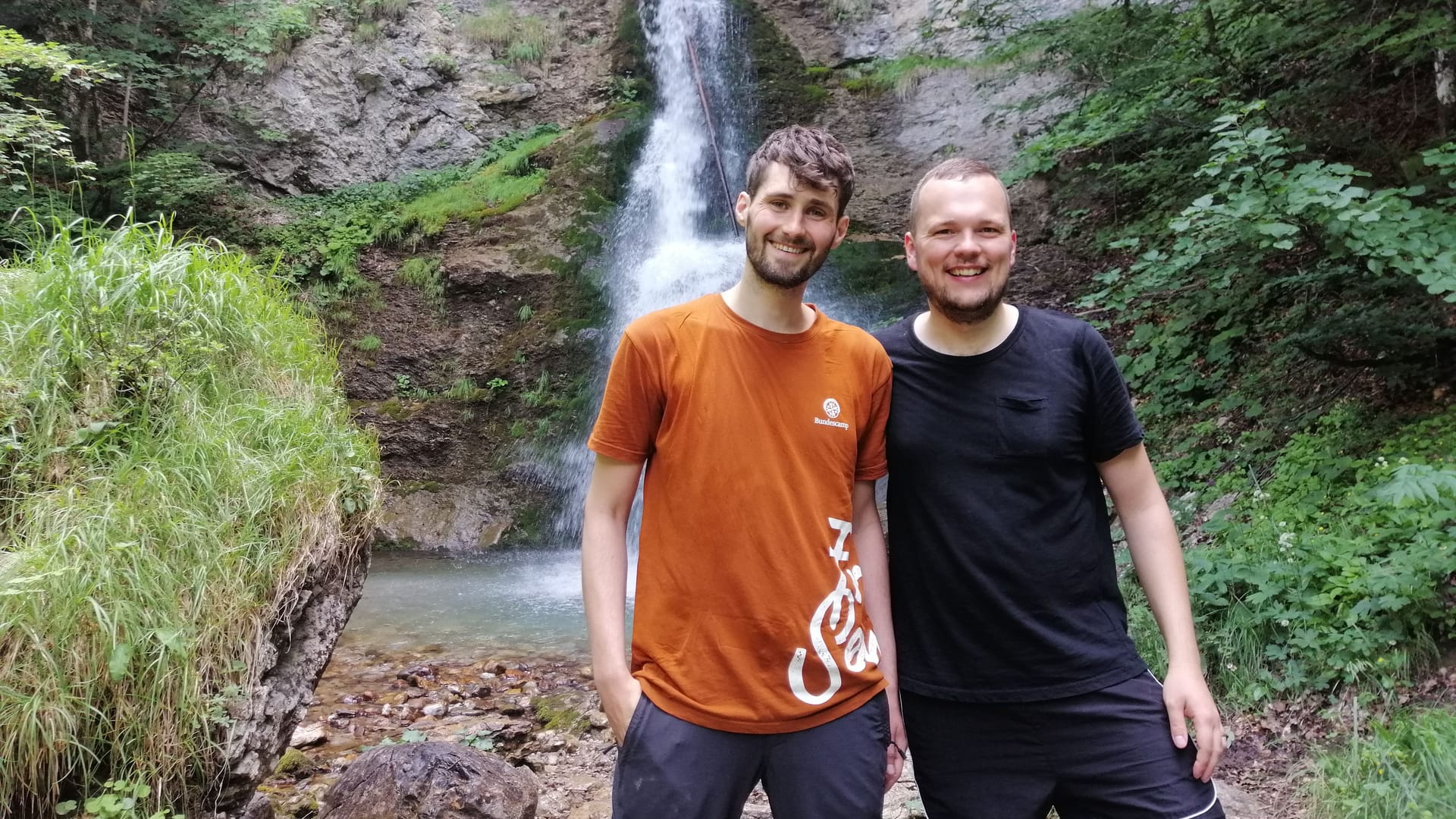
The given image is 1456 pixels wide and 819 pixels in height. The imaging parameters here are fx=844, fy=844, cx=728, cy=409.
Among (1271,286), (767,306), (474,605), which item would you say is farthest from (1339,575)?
(474,605)

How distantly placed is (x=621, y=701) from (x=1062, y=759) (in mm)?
944

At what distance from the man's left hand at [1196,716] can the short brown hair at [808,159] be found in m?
1.22

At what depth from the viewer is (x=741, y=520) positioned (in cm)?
174

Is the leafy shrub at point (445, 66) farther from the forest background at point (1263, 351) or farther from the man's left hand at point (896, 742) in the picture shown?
the man's left hand at point (896, 742)

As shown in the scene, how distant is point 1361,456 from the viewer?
4738 mm

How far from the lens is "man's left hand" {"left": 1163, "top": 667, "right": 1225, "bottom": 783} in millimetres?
1692

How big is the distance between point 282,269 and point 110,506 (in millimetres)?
10052

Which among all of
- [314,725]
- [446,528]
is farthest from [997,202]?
[446,528]

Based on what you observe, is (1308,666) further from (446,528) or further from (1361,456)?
(446,528)

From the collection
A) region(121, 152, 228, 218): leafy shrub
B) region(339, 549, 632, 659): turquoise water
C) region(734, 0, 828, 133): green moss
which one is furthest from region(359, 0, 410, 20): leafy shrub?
region(339, 549, 632, 659): turquoise water

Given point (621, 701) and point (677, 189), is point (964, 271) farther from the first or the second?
point (677, 189)

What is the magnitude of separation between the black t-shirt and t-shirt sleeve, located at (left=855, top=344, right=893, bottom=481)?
0.09 ft

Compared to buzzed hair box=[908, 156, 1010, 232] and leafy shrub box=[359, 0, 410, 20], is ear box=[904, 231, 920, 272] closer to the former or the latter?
buzzed hair box=[908, 156, 1010, 232]

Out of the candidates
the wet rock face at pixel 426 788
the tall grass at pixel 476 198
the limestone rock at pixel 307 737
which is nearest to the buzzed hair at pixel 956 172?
the wet rock face at pixel 426 788
